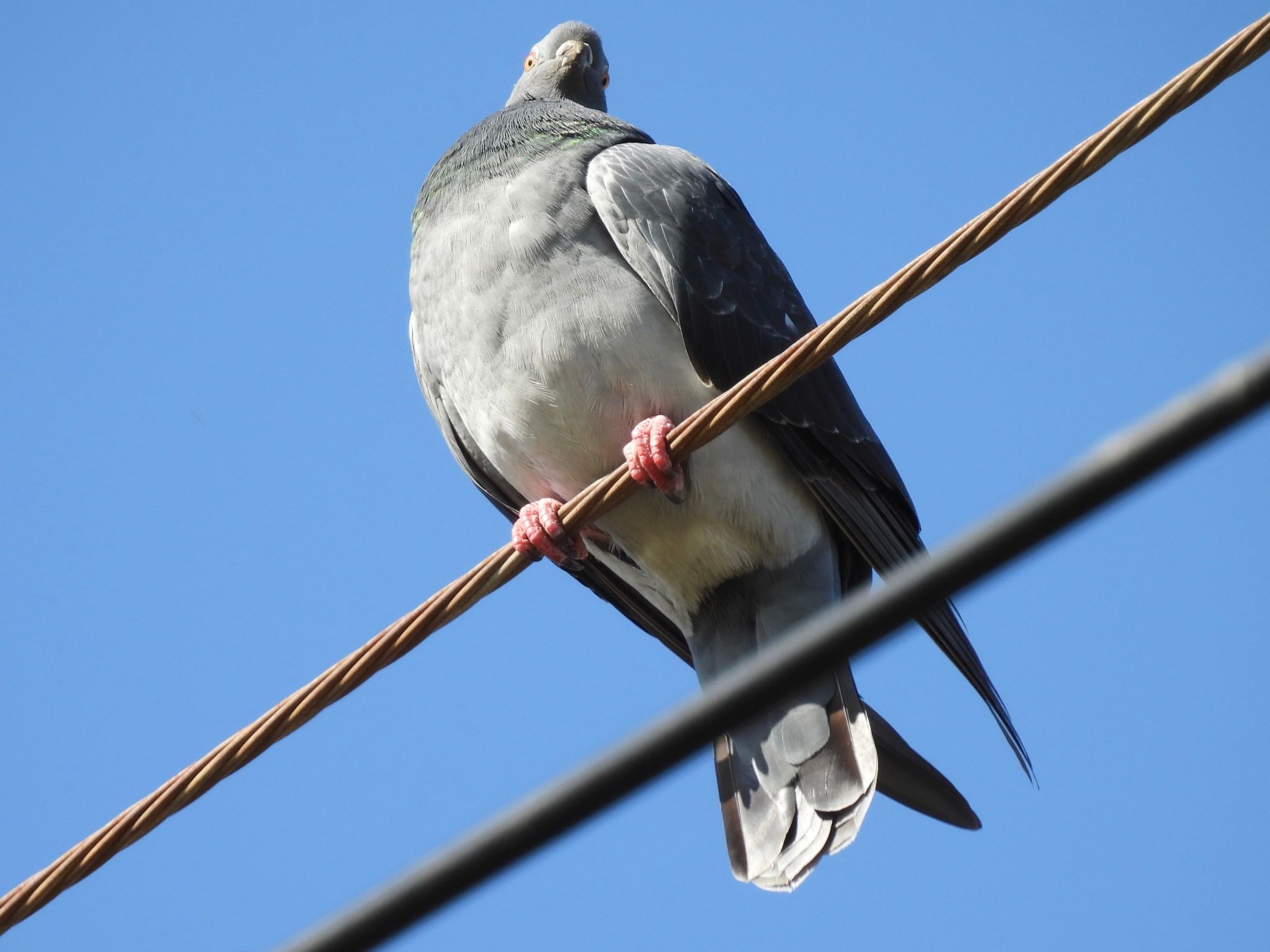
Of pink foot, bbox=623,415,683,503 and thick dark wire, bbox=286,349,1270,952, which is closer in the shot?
thick dark wire, bbox=286,349,1270,952

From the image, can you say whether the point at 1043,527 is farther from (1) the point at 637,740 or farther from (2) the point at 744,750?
(2) the point at 744,750

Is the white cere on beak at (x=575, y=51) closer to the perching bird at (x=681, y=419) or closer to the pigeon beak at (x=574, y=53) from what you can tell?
the pigeon beak at (x=574, y=53)

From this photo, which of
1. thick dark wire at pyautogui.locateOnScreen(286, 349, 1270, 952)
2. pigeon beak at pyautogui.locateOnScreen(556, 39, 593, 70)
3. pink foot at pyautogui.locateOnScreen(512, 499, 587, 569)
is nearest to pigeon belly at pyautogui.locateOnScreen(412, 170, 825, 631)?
pink foot at pyautogui.locateOnScreen(512, 499, 587, 569)

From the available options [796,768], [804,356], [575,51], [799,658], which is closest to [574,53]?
[575,51]

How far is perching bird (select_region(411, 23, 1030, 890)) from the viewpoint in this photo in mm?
4332

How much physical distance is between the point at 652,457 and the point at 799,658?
2.82 meters

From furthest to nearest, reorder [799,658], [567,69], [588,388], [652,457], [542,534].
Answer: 1. [567,69]
2. [588,388]
3. [542,534]
4. [652,457]
5. [799,658]

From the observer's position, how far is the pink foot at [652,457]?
4.10m

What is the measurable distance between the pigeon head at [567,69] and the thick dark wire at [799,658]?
496 cm

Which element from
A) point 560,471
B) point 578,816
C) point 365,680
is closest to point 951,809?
point 560,471

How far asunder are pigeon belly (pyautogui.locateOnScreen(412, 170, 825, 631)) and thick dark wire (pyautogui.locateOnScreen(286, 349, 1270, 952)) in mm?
3022

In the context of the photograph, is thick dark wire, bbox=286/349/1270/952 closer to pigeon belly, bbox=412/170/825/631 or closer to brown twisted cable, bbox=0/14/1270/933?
brown twisted cable, bbox=0/14/1270/933

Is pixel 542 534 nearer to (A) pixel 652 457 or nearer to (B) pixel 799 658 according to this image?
(A) pixel 652 457

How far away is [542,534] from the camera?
4309 millimetres
